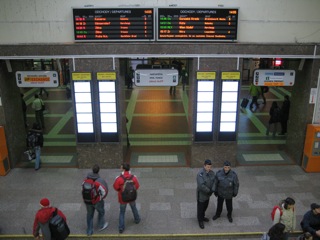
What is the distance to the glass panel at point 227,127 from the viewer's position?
377 inches

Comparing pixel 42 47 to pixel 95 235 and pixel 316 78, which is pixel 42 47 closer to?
pixel 95 235

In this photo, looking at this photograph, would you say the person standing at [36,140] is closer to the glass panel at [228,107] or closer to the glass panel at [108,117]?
the glass panel at [108,117]

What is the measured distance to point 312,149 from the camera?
948 centimetres

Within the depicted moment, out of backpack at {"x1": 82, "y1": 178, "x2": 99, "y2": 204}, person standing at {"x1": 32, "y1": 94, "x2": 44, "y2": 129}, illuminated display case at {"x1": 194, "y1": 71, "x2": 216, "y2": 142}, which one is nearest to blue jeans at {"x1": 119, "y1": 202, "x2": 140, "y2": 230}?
backpack at {"x1": 82, "y1": 178, "x2": 99, "y2": 204}

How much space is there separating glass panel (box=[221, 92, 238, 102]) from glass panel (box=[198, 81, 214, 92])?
15.5 inches

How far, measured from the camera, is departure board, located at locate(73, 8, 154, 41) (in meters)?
8.55

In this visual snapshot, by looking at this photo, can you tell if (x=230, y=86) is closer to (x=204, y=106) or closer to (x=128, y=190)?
(x=204, y=106)

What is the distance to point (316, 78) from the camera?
30.7ft

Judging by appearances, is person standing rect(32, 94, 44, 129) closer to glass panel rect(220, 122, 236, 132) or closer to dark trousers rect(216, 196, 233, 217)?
glass panel rect(220, 122, 236, 132)

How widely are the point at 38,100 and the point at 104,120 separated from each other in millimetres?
4269

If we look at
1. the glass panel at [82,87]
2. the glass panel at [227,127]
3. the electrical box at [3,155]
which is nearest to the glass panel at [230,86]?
the glass panel at [227,127]

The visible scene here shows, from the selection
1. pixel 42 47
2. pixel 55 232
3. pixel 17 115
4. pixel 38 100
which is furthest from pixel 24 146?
pixel 55 232

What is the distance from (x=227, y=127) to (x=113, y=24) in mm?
3998

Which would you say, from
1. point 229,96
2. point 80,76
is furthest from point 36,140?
point 229,96
